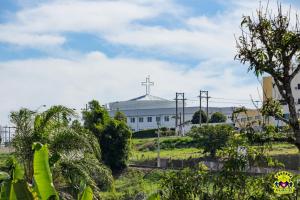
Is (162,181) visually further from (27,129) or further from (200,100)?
(200,100)

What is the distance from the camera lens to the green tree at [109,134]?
30.4m

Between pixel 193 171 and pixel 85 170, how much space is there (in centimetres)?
738

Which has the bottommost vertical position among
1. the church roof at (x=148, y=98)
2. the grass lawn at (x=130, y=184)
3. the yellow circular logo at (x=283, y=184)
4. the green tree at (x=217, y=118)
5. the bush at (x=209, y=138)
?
the grass lawn at (x=130, y=184)

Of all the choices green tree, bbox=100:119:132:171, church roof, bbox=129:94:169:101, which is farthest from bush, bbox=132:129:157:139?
church roof, bbox=129:94:169:101

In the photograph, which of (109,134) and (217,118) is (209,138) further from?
(217,118)

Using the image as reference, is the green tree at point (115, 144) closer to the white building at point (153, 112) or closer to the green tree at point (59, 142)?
the green tree at point (59, 142)

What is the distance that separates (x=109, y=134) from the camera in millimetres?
30469

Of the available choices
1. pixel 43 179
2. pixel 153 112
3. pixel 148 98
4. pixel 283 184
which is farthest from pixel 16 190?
pixel 148 98

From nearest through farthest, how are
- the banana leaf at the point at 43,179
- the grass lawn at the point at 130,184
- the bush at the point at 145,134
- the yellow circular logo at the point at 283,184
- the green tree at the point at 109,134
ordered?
1. the banana leaf at the point at 43,179
2. the yellow circular logo at the point at 283,184
3. the grass lawn at the point at 130,184
4. the green tree at the point at 109,134
5. the bush at the point at 145,134

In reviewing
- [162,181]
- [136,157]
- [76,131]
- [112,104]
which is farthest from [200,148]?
[112,104]

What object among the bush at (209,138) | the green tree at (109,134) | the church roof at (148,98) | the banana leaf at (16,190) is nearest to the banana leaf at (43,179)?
the banana leaf at (16,190)

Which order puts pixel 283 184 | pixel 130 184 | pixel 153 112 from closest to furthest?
pixel 283 184
pixel 130 184
pixel 153 112

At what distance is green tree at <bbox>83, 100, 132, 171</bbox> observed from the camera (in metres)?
30.4

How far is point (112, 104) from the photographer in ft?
334
